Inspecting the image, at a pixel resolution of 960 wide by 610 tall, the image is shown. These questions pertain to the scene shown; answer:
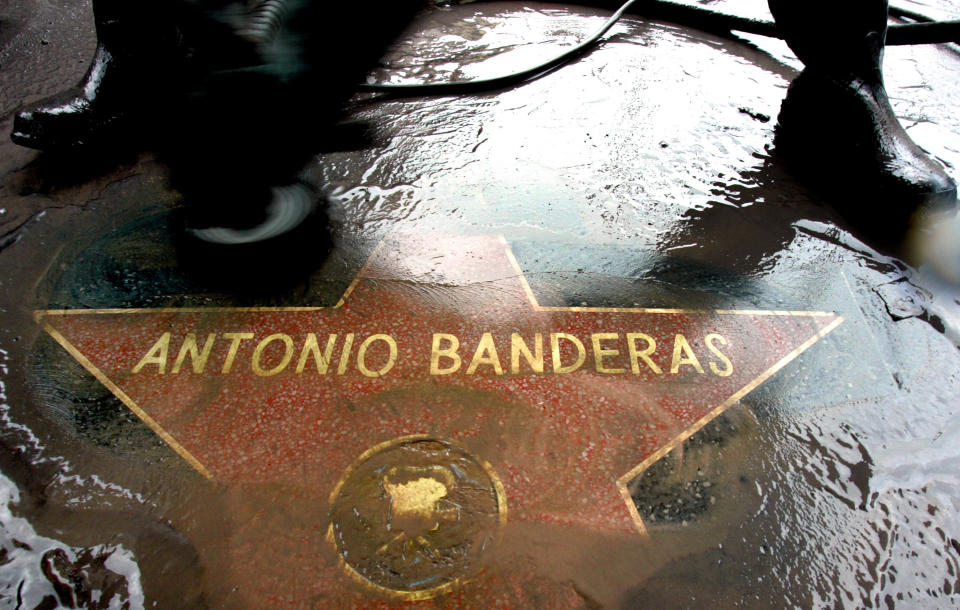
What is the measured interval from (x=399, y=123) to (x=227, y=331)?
6.37 feet

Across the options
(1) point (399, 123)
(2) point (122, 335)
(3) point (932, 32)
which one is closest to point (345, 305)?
(2) point (122, 335)

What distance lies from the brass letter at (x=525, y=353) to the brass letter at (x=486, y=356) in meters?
0.06

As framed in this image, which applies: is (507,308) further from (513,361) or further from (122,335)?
(122,335)

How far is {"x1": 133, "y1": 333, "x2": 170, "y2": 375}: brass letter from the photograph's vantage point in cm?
233

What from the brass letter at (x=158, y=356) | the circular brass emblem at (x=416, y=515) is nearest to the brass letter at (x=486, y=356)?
the circular brass emblem at (x=416, y=515)

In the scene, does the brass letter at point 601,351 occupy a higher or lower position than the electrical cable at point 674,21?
lower

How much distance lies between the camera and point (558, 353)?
7.97 ft

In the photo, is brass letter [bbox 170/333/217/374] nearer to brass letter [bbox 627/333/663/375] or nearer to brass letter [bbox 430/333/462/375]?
brass letter [bbox 430/333/462/375]

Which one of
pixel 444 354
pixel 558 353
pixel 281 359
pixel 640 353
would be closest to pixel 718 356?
pixel 640 353

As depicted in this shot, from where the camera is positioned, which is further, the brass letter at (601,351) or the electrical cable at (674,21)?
the electrical cable at (674,21)

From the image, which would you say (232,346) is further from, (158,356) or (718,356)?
(718,356)

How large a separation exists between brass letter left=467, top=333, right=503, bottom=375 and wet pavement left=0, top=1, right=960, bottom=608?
12 mm

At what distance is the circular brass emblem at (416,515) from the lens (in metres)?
1.77

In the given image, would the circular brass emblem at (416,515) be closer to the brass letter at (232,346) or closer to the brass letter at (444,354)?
the brass letter at (444,354)
